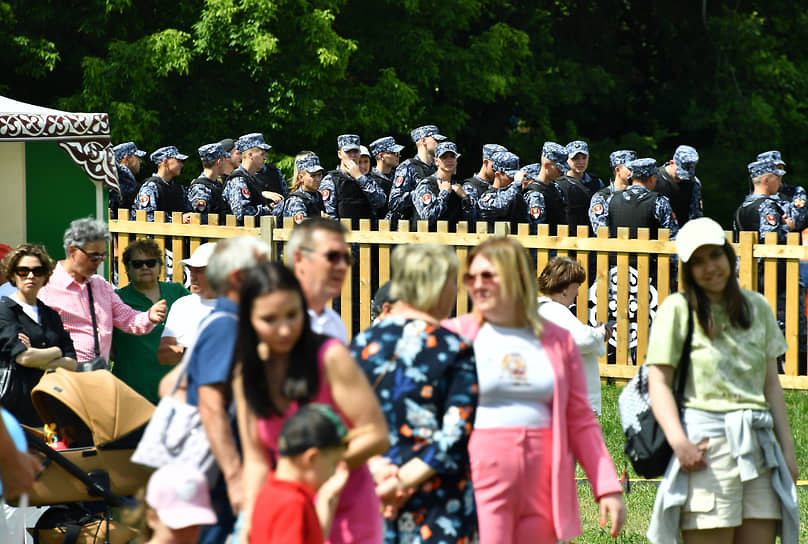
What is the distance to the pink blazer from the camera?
4.83 meters

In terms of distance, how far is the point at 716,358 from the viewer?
525cm

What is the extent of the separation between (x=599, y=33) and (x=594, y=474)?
2340cm

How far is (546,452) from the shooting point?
4.84m

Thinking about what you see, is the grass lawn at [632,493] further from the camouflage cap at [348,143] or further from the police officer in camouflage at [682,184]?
the camouflage cap at [348,143]

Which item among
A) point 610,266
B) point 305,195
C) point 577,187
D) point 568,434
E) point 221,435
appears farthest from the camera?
point 577,187

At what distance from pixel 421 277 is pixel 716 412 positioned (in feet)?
4.73

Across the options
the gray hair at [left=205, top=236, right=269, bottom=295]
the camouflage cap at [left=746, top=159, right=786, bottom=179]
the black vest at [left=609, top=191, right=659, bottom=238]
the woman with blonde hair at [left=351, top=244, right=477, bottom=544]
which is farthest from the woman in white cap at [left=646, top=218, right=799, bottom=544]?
the camouflage cap at [left=746, top=159, right=786, bottom=179]

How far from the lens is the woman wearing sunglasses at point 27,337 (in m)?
6.79

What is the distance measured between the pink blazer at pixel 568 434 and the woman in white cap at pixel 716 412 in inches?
17.4

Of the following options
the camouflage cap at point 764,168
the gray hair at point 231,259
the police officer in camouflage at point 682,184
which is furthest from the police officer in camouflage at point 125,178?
the gray hair at point 231,259

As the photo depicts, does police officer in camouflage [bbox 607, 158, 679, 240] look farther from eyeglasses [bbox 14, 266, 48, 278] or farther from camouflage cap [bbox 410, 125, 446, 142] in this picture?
eyeglasses [bbox 14, 266, 48, 278]

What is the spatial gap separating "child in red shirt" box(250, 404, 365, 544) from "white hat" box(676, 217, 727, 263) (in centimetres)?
199

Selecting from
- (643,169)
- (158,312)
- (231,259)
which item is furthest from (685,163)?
(231,259)

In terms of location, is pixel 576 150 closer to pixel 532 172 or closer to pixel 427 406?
pixel 532 172
